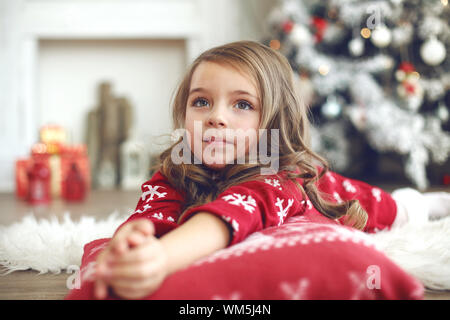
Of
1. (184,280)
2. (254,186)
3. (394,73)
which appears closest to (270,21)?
(394,73)

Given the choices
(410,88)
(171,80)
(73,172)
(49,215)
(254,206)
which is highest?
(171,80)

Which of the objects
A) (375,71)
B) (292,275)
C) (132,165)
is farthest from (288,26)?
(292,275)

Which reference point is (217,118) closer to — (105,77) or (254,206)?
(254,206)

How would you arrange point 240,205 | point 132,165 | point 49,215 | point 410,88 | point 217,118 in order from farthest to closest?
point 132,165 < point 410,88 < point 49,215 < point 217,118 < point 240,205

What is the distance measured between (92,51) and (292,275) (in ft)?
8.00

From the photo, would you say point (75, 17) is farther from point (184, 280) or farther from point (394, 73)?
point (184, 280)

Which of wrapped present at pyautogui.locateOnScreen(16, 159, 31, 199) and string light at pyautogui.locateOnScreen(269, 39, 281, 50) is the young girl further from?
wrapped present at pyautogui.locateOnScreen(16, 159, 31, 199)

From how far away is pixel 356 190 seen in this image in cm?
102

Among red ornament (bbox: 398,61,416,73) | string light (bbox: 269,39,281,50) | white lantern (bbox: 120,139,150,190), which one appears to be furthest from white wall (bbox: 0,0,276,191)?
red ornament (bbox: 398,61,416,73)

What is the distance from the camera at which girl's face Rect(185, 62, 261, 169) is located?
0.70 meters

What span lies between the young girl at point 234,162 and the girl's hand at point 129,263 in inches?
2.3

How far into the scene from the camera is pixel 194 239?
527 mm

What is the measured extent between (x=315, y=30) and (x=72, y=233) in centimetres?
149

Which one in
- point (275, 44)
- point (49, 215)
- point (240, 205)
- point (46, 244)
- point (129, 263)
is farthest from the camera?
point (275, 44)
